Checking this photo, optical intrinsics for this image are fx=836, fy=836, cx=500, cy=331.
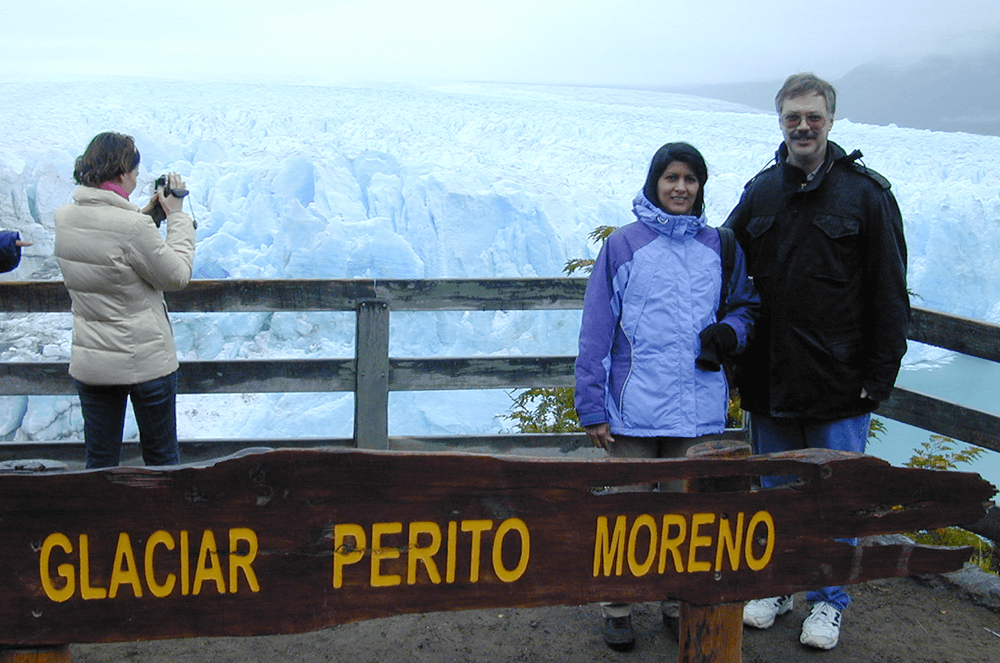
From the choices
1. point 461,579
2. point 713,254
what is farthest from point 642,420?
point 461,579

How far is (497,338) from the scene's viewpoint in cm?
885

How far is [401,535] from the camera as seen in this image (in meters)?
1.70

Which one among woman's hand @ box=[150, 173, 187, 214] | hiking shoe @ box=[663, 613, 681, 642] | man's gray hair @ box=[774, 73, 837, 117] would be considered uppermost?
man's gray hair @ box=[774, 73, 837, 117]

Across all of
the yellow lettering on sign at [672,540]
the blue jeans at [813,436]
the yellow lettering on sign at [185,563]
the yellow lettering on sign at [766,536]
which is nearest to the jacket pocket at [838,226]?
the blue jeans at [813,436]

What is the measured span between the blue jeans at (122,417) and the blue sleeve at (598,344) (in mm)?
1373

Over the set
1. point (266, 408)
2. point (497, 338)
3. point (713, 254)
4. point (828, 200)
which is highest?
point (828, 200)

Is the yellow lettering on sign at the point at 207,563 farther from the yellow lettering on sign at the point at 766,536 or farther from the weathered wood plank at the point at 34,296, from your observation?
the weathered wood plank at the point at 34,296

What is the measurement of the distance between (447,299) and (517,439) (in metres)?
0.76

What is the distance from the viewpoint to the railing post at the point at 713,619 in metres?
1.83

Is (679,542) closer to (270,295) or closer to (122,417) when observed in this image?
(122,417)

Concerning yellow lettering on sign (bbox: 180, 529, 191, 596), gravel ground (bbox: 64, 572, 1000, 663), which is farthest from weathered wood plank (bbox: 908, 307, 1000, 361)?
yellow lettering on sign (bbox: 180, 529, 191, 596)

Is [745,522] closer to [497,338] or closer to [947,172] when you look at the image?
[497,338]

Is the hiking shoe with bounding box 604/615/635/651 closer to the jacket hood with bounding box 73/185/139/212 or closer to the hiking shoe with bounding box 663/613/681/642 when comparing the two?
the hiking shoe with bounding box 663/613/681/642

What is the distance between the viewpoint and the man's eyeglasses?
236cm
